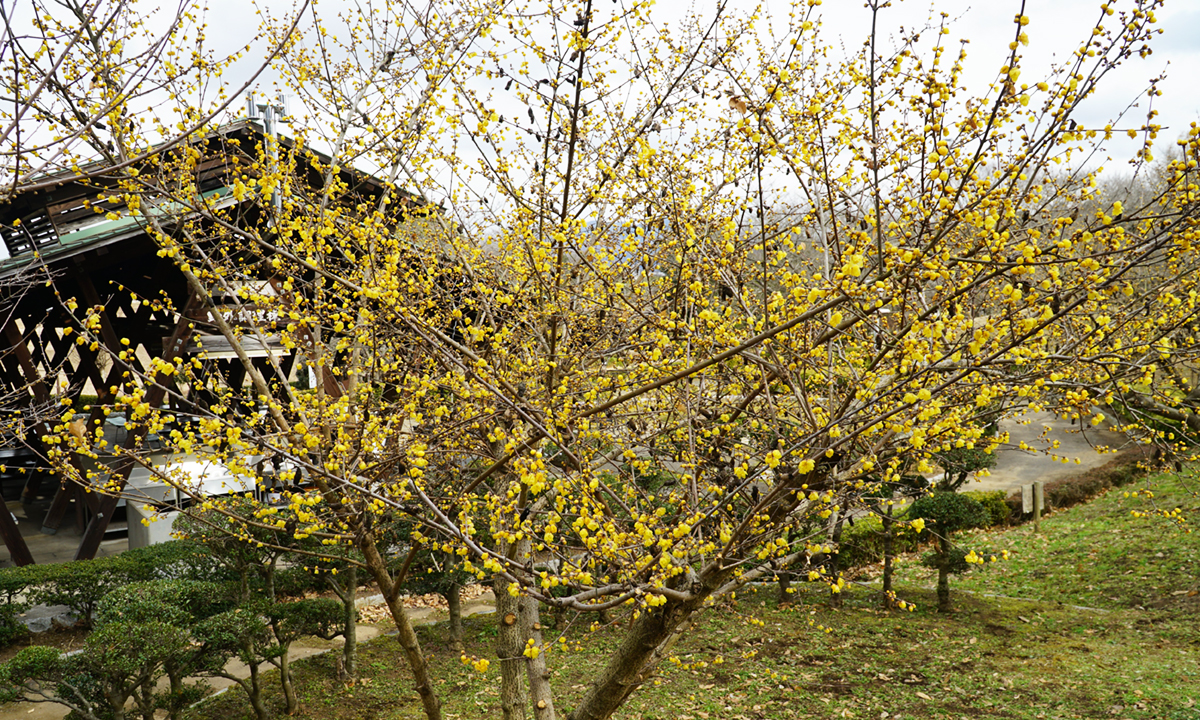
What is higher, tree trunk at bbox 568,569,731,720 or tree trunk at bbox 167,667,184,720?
tree trunk at bbox 568,569,731,720

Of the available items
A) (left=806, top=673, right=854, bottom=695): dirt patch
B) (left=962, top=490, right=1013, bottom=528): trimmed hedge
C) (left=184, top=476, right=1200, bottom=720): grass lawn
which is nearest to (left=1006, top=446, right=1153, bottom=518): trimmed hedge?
(left=962, top=490, right=1013, bottom=528): trimmed hedge

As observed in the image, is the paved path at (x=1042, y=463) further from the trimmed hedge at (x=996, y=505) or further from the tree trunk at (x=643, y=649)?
the tree trunk at (x=643, y=649)

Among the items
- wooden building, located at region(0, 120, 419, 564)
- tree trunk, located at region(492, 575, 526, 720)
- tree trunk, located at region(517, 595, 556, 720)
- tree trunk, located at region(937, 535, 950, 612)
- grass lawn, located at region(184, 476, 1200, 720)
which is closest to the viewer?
tree trunk, located at region(517, 595, 556, 720)

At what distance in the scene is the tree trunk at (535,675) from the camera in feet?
13.4

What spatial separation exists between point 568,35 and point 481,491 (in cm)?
449

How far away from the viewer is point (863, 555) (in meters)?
12.0

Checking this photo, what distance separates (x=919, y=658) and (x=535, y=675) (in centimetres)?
551

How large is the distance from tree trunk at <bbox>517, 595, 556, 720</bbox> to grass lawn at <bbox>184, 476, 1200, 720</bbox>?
37.8 inches

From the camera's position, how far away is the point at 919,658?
7.89 m

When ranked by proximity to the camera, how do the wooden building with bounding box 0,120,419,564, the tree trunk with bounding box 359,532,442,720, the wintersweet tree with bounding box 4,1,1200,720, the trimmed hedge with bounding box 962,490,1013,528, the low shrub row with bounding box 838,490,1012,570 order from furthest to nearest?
the trimmed hedge with bounding box 962,490,1013,528, the low shrub row with bounding box 838,490,1012,570, the wooden building with bounding box 0,120,419,564, the tree trunk with bounding box 359,532,442,720, the wintersweet tree with bounding box 4,1,1200,720

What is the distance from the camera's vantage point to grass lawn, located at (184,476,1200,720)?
6719 millimetres

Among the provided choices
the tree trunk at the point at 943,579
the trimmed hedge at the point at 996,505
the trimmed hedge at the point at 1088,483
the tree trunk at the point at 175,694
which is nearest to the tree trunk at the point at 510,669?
the tree trunk at the point at 175,694

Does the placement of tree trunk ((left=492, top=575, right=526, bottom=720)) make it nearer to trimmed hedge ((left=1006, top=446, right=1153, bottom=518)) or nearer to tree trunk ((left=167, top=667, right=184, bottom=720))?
tree trunk ((left=167, top=667, right=184, bottom=720))

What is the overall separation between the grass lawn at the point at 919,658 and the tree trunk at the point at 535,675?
960 mm
